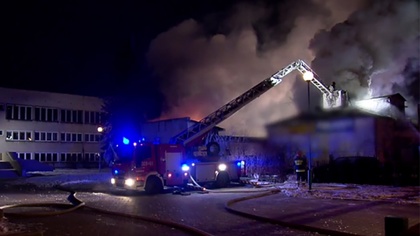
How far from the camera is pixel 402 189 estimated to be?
1866cm

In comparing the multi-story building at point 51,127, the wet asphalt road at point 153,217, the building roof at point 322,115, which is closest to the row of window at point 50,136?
the multi-story building at point 51,127

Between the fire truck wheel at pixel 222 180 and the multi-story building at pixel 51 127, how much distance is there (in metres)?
35.0

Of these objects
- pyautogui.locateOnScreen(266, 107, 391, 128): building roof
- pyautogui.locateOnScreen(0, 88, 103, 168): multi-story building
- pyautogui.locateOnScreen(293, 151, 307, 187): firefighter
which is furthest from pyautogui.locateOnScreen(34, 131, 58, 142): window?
pyautogui.locateOnScreen(266, 107, 391, 128): building roof

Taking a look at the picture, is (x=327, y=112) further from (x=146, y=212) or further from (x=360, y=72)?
(x=360, y=72)

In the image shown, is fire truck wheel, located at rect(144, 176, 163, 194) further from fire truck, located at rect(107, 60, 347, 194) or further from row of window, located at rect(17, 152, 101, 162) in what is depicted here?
row of window, located at rect(17, 152, 101, 162)

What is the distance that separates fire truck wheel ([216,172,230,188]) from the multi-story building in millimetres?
34957

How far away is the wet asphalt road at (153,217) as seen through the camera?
10469mm

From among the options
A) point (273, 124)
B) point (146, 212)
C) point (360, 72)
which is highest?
point (360, 72)

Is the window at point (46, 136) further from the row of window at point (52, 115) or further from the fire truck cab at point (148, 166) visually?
the fire truck cab at point (148, 166)

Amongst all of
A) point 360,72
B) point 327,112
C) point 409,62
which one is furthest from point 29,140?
point 327,112

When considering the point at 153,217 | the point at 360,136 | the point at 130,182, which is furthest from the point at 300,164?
the point at 153,217

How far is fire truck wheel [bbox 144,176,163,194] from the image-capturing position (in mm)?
19672

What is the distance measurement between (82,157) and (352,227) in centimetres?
4929

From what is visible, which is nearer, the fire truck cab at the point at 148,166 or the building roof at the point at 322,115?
the building roof at the point at 322,115
